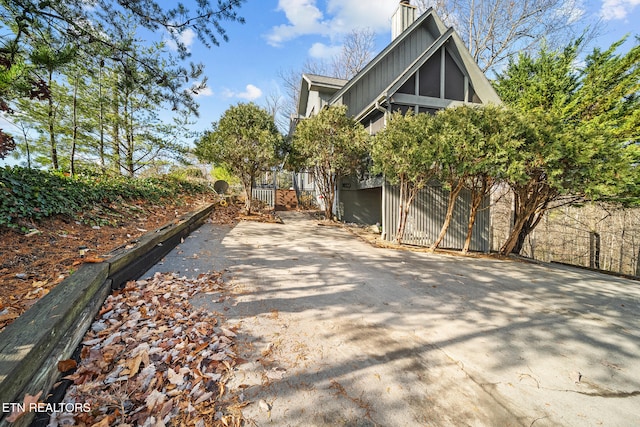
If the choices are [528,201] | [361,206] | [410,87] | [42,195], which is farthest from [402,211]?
[42,195]

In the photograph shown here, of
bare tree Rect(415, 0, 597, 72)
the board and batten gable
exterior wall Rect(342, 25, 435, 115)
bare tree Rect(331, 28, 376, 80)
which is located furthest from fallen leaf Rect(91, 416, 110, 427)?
bare tree Rect(331, 28, 376, 80)

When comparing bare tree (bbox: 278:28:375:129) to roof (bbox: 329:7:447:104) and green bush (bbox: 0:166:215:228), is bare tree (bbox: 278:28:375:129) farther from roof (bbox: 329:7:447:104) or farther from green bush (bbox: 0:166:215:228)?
green bush (bbox: 0:166:215:228)

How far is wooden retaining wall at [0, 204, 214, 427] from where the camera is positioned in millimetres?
1267

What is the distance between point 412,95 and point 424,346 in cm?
849

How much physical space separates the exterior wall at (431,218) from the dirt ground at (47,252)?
20.4 feet

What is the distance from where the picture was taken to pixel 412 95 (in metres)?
8.60

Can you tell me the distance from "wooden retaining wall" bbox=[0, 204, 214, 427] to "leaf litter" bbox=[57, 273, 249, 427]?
14cm

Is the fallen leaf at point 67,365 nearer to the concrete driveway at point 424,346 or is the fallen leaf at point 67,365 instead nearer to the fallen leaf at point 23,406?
the fallen leaf at point 23,406

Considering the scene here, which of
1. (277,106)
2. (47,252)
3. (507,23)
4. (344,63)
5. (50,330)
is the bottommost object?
(50,330)

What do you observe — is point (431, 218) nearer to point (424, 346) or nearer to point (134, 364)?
point (424, 346)

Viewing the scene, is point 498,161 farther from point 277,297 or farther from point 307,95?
point 307,95

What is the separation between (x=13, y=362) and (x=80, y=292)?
860 mm

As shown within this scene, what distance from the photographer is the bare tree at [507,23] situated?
42.3 ft

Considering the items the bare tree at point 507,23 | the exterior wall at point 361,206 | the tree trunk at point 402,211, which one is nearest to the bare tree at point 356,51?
the bare tree at point 507,23
